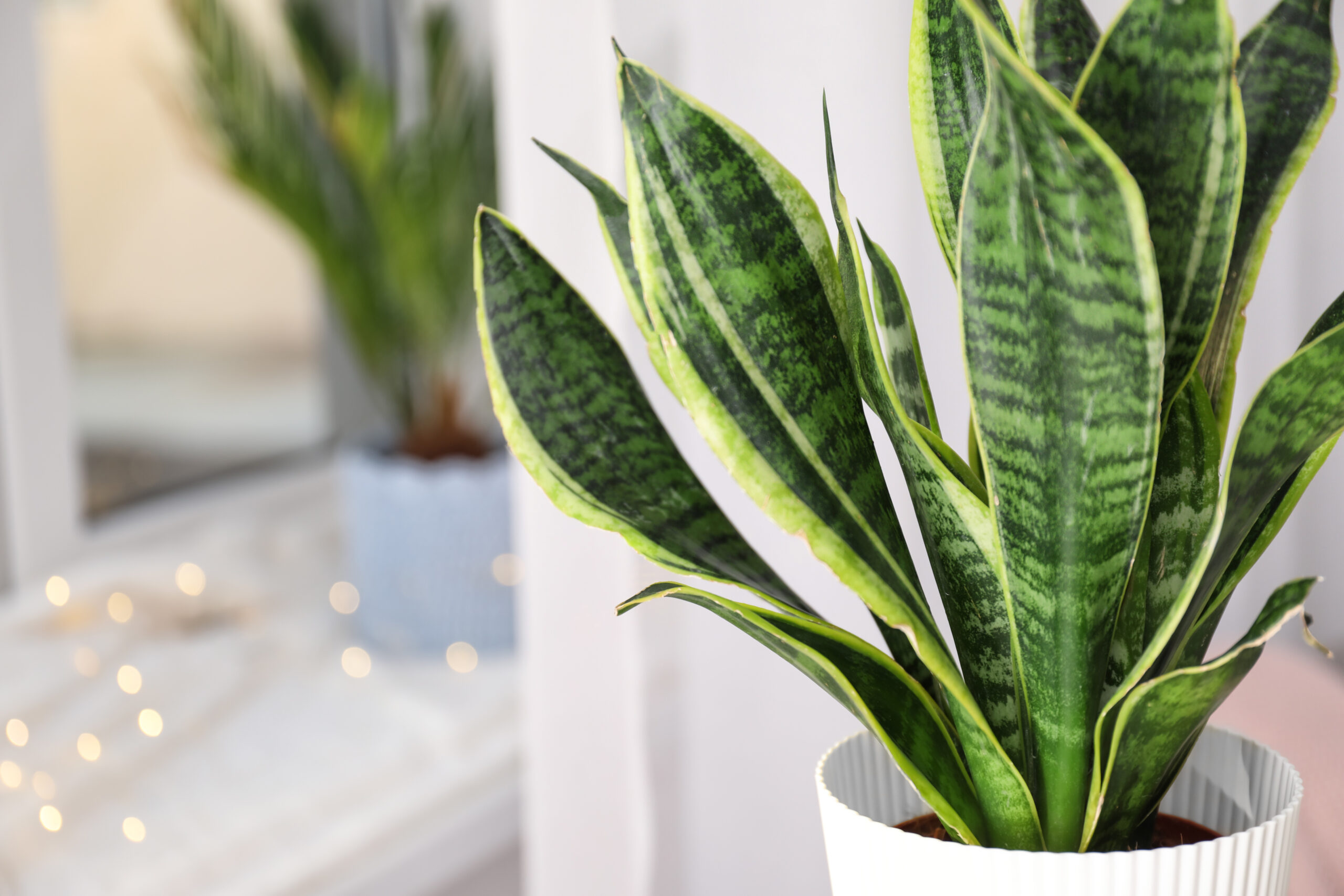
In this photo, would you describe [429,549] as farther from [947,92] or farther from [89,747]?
[947,92]

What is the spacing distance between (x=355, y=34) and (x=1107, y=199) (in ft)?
7.66

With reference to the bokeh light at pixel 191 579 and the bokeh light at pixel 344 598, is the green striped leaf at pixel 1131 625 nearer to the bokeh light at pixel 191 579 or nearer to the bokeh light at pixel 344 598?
the bokeh light at pixel 344 598

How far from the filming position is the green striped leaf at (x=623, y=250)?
379 millimetres

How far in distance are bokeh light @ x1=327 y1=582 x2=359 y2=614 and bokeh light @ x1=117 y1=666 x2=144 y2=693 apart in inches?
13.2

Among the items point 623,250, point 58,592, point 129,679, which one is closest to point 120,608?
point 58,592

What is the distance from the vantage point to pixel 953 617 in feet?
1.22

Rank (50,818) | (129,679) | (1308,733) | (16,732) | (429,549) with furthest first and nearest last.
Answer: (429,549), (129,679), (16,732), (50,818), (1308,733)

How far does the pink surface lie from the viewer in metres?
0.51

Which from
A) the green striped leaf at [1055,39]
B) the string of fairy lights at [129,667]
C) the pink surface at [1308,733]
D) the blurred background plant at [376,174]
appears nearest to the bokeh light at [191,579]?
the string of fairy lights at [129,667]

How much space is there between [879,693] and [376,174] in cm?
140

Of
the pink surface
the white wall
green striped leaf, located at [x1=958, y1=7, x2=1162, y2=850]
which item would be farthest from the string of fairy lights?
green striped leaf, located at [x1=958, y1=7, x2=1162, y2=850]

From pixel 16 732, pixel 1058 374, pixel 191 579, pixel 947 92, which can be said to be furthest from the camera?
pixel 191 579

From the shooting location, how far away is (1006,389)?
29cm

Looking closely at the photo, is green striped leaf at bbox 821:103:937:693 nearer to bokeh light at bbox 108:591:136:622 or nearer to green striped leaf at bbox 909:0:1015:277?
green striped leaf at bbox 909:0:1015:277
